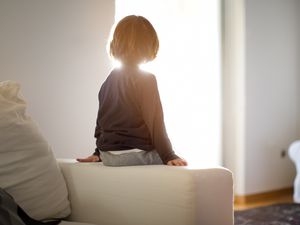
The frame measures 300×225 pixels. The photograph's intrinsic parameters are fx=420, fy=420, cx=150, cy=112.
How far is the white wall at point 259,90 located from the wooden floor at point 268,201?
0.29ft

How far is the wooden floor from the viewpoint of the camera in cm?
336

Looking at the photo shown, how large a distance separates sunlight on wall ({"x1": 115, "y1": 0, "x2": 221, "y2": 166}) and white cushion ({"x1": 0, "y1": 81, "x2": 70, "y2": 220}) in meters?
1.60

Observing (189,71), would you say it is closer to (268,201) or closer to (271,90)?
(271,90)

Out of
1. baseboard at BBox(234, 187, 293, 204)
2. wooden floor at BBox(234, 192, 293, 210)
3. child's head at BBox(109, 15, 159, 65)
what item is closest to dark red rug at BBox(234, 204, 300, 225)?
wooden floor at BBox(234, 192, 293, 210)

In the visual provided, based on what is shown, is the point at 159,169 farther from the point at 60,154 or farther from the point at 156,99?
the point at 60,154

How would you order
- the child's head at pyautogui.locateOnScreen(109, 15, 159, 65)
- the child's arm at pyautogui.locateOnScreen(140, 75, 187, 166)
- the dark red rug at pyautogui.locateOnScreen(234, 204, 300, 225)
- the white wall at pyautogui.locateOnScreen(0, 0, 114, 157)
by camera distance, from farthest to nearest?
the dark red rug at pyautogui.locateOnScreen(234, 204, 300, 225) < the white wall at pyautogui.locateOnScreen(0, 0, 114, 157) < the child's head at pyautogui.locateOnScreen(109, 15, 159, 65) < the child's arm at pyautogui.locateOnScreen(140, 75, 187, 166)

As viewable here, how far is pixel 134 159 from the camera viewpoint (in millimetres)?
1515

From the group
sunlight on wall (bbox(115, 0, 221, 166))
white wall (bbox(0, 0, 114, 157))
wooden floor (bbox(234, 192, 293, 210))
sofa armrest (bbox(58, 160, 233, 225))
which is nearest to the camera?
sofa armrest (bbox(58, 160, 233, 225))

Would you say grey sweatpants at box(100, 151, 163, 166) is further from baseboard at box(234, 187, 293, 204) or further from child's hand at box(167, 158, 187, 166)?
baseboard at box(234, 187, 293, 204)

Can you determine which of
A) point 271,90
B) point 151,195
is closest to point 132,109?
point 151,195

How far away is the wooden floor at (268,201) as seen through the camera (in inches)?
132

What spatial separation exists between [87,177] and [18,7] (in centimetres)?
112

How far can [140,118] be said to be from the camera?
1.58m

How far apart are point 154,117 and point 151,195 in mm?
367
